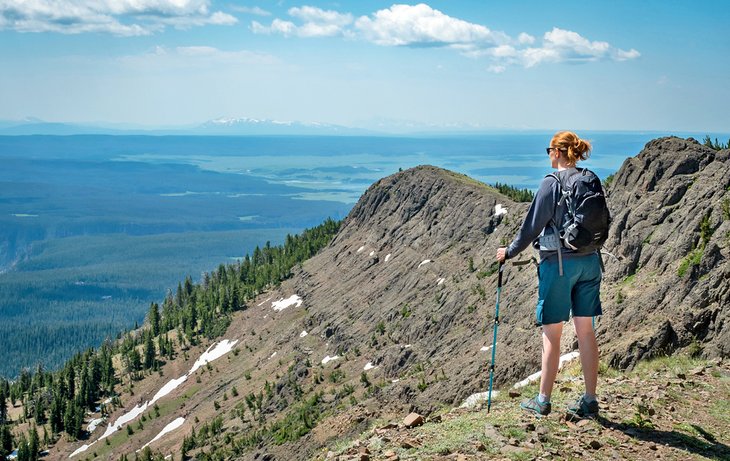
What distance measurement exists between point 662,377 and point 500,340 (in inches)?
879

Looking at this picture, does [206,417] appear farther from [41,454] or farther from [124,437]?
[41,454]

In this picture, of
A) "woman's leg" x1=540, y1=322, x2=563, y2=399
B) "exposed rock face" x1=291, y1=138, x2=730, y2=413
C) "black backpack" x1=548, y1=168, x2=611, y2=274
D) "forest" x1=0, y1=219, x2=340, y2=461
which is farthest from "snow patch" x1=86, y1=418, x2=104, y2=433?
"black backpack" x1=548, y1=168, x2=611, y2=274

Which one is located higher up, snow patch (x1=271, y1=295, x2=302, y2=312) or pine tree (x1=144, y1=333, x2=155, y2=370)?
snow patch (x1=271, y1=295, x2=302, y2=312)

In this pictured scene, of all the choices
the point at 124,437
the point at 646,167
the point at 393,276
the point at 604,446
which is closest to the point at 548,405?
the point at 604,446

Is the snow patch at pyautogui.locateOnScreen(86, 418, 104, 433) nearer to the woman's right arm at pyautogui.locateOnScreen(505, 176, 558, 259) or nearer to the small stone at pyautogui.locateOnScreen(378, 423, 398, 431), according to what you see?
the small stone at pyautogui.locateOnScreen(378, 423, 398, 431)

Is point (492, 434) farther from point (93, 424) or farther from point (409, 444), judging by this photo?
point (93, 424)

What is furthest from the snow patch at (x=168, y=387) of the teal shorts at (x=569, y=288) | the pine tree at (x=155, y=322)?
the teal shorts at (x=569, y=288)

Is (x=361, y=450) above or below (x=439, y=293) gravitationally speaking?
above

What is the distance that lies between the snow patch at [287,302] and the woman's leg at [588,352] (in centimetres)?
7853

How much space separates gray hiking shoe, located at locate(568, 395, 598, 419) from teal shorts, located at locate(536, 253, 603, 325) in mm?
1632

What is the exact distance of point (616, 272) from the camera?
101 ft

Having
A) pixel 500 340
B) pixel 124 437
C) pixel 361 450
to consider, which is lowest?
pixel 124 437

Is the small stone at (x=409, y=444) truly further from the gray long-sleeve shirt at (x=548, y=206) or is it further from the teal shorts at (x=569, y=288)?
the gray long-sleeve shirt at (x=548, y=206)

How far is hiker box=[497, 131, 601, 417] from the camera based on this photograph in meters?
12.6
